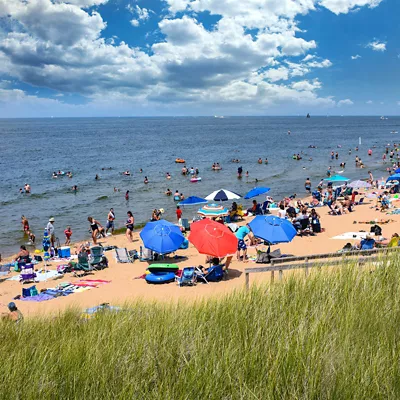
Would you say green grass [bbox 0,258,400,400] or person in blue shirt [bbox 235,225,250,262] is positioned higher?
green grass [bbox 0,258,400,400]

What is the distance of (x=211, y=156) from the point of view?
5800cm

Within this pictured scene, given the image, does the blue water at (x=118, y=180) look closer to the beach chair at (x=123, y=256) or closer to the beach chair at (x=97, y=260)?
the beach chair at (x=123, y=256)

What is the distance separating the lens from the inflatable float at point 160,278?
480 inches

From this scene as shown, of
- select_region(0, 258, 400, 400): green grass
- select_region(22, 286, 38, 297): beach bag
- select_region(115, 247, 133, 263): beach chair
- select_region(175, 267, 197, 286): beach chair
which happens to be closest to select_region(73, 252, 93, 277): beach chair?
select_region(115, 247, 133, 263): beach chair

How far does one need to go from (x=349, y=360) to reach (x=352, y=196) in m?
22.2

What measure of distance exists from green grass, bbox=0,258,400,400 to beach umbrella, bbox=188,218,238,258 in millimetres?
5808

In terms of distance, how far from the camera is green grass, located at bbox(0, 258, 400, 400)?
11.3 feet

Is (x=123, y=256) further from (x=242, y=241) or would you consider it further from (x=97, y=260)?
(x=242, y=241)

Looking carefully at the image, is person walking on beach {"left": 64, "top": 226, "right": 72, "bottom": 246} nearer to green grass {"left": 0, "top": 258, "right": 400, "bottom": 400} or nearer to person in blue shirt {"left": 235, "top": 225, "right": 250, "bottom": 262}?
person in blue shirt {"left": 235, "top": 225, "right": 250, "bottom": 262}

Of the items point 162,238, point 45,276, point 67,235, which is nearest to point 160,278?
point 162,238

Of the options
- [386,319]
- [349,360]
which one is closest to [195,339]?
[349,360]

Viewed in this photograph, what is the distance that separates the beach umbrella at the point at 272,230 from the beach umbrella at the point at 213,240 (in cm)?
126

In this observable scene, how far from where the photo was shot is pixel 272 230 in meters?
12.7

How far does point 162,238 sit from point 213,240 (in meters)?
2.23
